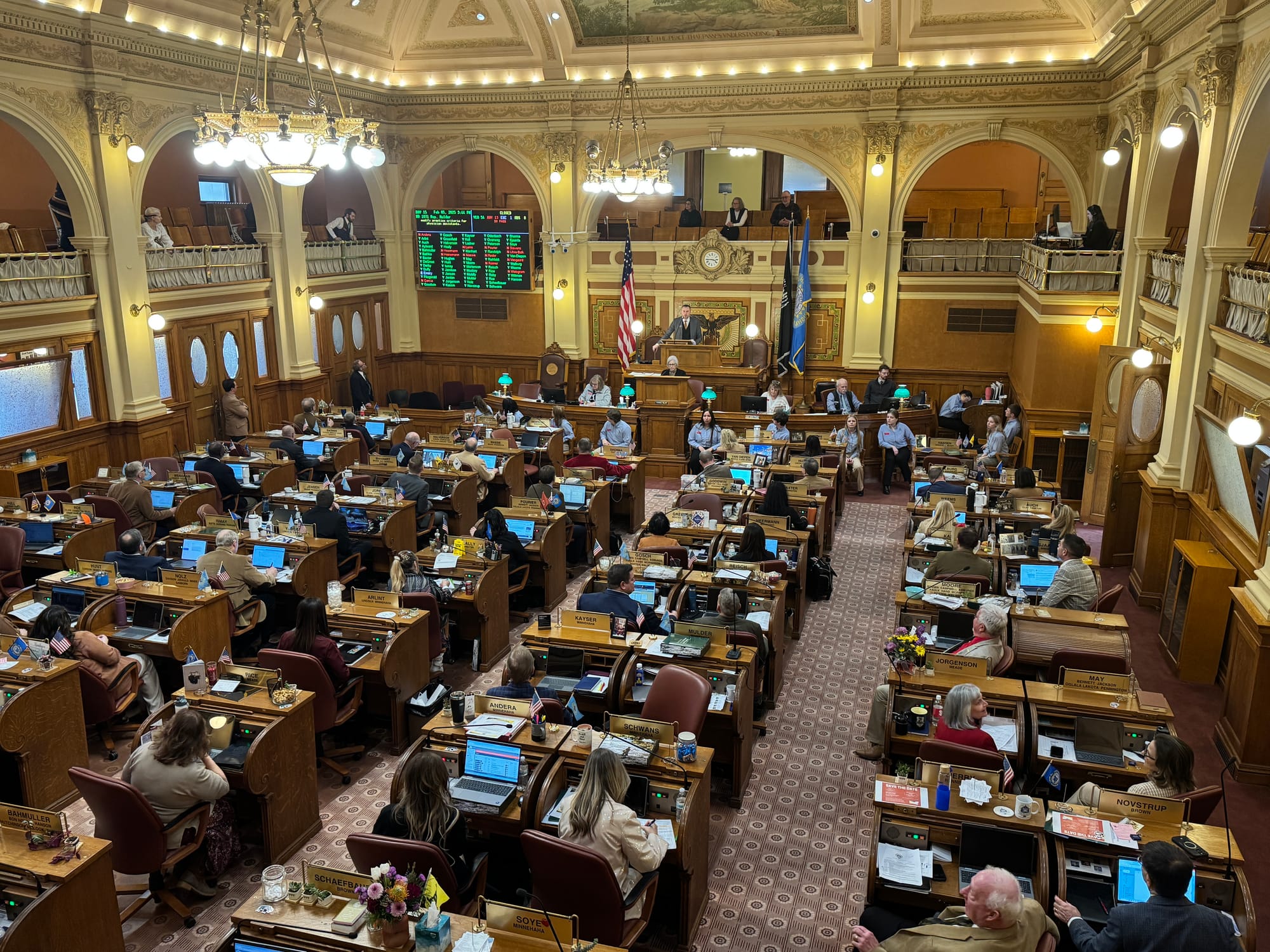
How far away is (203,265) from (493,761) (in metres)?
13.2

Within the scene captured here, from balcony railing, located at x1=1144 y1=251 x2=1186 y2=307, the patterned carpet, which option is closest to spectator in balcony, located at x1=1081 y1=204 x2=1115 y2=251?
balcony railing, located at x1=1144 y1=251 x2=1186 y2=307

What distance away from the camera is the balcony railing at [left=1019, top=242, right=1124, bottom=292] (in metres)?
14.3

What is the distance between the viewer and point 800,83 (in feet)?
61.1

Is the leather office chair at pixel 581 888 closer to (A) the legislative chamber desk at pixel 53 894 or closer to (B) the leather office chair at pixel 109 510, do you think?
(A) the legislative chamber desk at pixel 53 894

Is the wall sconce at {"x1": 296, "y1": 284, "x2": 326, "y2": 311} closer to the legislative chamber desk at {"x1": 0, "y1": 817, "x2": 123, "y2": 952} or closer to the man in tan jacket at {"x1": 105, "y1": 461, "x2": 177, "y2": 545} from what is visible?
the man in tan jacket at {"x1": 105, "y1": 461, "x2": 177, "y2": 545}

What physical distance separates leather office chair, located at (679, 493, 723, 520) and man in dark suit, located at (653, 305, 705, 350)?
26.5 ft

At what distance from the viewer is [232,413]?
16.2 metres

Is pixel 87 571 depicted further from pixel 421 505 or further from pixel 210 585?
pixel 421 505

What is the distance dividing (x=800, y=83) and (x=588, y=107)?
4.40 metres

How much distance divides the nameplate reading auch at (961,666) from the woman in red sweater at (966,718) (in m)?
0.84

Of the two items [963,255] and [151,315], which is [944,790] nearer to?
[151,315]

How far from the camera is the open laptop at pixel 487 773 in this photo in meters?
5.70

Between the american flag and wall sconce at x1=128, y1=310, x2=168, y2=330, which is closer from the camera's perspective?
wall sconce at x1=128, y1=310, x2=168, y2=330

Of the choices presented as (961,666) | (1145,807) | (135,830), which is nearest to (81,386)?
(135,830)
